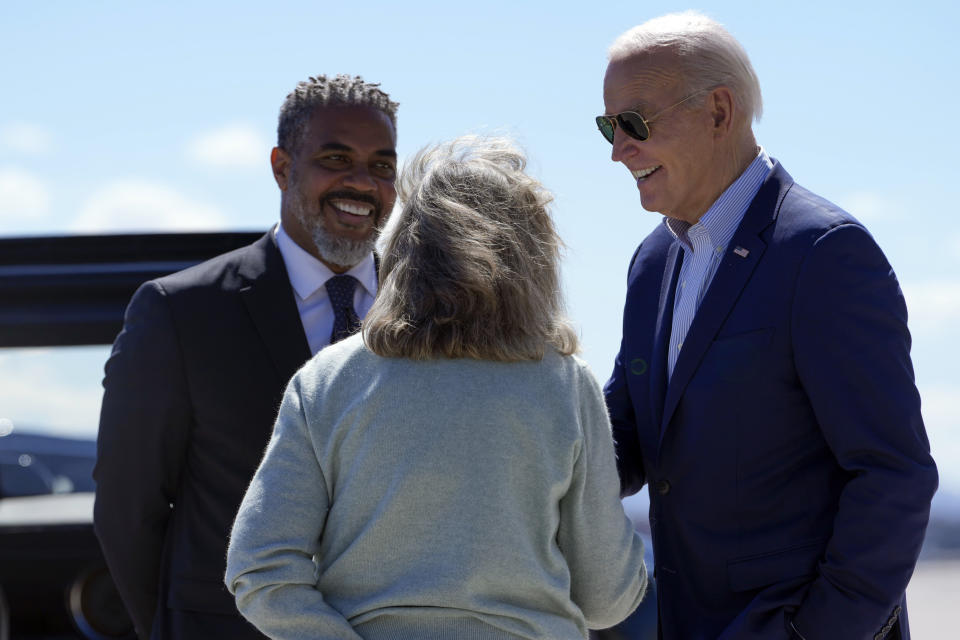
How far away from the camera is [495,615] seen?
1662mm

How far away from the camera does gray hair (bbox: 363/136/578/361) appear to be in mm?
1712

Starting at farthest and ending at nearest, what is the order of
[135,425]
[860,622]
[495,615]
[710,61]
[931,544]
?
[931,544] < [135,425] < [710,61] < [860,622] < [495,615]

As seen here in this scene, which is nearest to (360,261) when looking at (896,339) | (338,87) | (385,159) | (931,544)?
(385,159)

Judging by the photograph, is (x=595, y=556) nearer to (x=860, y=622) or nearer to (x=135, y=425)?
(x=860, y=622)

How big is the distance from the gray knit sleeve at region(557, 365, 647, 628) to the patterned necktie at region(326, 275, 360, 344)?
3.32ft

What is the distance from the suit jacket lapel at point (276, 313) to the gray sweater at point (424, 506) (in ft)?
2.58

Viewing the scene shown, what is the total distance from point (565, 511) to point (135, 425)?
1.16 m

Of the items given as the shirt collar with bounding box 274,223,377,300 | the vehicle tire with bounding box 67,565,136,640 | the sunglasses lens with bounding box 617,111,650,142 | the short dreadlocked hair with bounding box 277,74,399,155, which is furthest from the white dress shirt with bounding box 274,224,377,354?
the vehicle tire with bounding box 67,565,136,640

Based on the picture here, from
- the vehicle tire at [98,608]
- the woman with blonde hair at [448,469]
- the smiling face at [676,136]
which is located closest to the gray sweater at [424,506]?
the woman with blonde hair at [448,469]

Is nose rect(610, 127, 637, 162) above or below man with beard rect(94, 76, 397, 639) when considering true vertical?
above

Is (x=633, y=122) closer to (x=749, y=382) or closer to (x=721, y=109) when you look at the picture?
(x=721, y=109)

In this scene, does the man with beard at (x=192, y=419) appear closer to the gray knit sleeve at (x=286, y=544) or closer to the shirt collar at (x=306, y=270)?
the shirt collar at (x=306, y=270)

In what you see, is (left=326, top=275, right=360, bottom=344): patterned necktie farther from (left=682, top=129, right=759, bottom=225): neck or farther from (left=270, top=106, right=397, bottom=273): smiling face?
(left=682, top=129, right=759, bottom=225): neck

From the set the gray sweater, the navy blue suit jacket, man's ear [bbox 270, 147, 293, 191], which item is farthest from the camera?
man's ear [bbox 270, 147, 293, 191]
